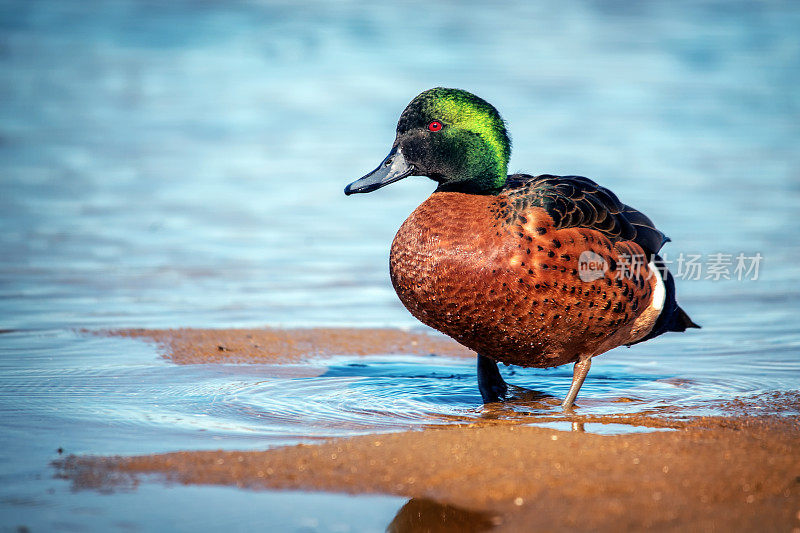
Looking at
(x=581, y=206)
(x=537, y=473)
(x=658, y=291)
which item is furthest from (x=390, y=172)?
(x=537, y=473)

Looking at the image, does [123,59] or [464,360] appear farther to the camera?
[123,59]

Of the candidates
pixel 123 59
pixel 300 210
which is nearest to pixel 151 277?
pixel 300 210

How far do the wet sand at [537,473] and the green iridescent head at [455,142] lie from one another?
1211 millimetres

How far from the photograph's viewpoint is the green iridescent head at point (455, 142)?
14.3 feet

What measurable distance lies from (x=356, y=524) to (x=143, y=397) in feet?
6.08

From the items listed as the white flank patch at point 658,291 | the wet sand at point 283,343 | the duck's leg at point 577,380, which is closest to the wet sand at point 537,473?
the duck's leg at point 577,380

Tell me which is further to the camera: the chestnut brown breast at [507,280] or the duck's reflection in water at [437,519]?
the chestnut brown breast at [507,280]

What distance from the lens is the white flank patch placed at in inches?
181

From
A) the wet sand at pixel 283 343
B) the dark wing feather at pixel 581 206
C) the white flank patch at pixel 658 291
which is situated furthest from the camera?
the wet sand at pixel 283 343

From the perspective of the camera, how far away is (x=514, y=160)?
10305 millimetres

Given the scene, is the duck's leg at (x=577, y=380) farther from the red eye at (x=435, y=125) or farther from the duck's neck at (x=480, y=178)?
the red eye at (x=435, y=125)

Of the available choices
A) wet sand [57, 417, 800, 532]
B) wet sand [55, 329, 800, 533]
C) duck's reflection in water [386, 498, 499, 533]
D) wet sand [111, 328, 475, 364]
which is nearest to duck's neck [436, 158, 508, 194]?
wet sand [55, 329, 800, 533]

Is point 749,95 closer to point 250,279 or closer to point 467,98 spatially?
point 250,279

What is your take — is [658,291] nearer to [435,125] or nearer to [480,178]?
[480,178]
